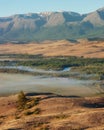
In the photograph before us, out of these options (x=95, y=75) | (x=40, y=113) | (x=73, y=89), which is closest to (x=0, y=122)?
(x=40, y=113)

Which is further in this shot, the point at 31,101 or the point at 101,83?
the point at 101,83

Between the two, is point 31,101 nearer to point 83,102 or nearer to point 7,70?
point 83,102

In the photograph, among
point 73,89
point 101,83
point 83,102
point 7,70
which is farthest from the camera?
point 7,70

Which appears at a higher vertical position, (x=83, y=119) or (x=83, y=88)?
(x=83, y=119)

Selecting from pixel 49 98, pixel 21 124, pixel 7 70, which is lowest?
pixel 7 70

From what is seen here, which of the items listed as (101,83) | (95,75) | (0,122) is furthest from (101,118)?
(95,75)

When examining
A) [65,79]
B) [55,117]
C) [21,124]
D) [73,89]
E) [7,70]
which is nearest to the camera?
[21,124]

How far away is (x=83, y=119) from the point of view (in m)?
54.6

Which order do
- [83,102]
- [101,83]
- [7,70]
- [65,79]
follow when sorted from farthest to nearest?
[7,70] < [65,79] < [101,83] < [83,102]

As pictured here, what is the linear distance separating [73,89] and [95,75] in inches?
1311

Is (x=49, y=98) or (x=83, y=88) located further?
(x=83, y=88)

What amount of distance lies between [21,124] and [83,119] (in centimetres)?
799

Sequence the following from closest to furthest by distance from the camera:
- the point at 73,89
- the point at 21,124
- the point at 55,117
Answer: the point at 21,124 → the point at 55,117 → the point at 73,89

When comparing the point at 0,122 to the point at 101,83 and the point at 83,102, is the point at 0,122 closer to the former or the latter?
the point at 83,102
